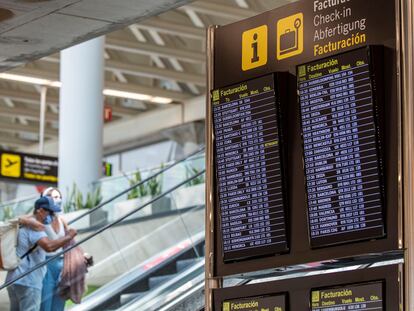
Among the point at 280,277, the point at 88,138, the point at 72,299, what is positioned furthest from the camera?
the point at 88,138

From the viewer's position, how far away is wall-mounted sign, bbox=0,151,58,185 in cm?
2705

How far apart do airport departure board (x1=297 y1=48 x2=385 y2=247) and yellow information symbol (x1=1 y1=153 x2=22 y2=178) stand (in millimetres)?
21419

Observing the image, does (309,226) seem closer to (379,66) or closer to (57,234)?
(379,66)

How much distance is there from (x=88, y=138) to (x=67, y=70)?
4.55 feet

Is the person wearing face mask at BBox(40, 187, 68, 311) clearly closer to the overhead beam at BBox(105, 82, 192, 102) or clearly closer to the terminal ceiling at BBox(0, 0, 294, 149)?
the terminal ceiling at BBox(0, 0, 294, 149)

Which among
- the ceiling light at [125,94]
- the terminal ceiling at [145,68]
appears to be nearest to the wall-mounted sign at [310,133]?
the terminal ceiling at [145,68]

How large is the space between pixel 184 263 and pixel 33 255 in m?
2.18

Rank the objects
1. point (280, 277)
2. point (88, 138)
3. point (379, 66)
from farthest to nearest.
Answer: point (88, 138), point (280, 277), point (379, 66)

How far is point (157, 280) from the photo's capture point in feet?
42.4

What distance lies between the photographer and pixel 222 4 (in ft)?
95.2

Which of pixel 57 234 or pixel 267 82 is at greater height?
pixel 267 82

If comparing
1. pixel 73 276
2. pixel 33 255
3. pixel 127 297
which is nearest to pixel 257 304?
pixel 73 276

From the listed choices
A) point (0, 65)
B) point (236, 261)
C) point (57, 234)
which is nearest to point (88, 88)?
point (57, 234)

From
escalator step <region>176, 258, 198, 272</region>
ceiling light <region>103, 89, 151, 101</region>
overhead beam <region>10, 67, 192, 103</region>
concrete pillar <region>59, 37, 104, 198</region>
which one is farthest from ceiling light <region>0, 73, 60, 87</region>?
escalator step <region>176, 258, 198, 272</region>
